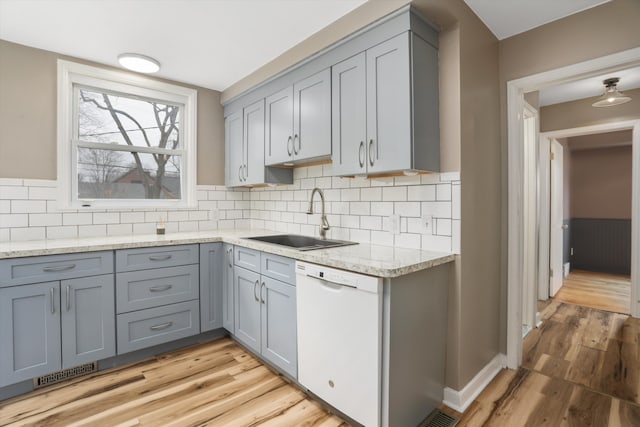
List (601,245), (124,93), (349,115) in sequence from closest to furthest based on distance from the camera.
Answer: (349,115)
(124,93)
(601,245)

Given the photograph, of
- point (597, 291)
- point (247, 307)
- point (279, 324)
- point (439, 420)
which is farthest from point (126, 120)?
point (597, 291)

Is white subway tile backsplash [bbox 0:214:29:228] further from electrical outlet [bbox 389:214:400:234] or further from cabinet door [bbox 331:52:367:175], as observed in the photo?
electrical outlet [bbox 389:214:400:234]

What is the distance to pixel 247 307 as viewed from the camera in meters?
2.55

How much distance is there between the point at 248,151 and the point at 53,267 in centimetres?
177

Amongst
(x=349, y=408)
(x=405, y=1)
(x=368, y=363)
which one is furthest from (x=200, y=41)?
(x=349, y=408)

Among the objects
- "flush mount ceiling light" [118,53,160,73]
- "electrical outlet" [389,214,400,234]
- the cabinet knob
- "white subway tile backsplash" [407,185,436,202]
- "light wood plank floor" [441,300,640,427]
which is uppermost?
"flush mount ceiling light" [118,53,160,73]

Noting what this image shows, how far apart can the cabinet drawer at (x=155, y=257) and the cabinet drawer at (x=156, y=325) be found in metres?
0.35

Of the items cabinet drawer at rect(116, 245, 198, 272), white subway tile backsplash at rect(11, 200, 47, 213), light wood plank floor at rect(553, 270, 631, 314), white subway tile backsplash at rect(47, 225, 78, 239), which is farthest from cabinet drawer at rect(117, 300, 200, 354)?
light wood plank floor at rect(553, 270, 631, 314)

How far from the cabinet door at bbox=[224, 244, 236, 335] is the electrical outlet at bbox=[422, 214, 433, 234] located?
1576mm

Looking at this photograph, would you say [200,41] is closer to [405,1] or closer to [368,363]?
[405,1]

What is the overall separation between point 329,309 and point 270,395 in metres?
0.78

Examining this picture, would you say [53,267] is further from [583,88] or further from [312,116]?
[583,88]

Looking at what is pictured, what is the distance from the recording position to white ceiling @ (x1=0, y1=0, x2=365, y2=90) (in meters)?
2.04

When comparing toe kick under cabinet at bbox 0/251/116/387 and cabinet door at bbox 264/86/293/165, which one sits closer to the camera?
toe kick under cabinet at bbox 0/251/116/387
